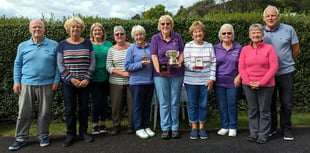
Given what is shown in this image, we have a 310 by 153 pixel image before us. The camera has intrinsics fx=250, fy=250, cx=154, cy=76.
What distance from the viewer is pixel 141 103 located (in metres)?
4.23

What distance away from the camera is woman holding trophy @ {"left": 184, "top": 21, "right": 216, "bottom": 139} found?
13.3 feet

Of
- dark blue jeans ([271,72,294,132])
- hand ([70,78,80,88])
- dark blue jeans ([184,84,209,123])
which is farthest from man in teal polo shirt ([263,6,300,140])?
hand ([70,78,80,88])

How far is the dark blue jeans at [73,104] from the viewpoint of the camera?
3.91 m

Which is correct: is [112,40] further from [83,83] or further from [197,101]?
[197,101]

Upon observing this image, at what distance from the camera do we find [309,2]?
3547 cm

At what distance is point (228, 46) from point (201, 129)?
1.47 meters

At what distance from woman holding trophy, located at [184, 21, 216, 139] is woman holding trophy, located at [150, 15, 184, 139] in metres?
0.13

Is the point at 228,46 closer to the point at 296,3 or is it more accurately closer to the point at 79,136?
Result: the point at 79,136

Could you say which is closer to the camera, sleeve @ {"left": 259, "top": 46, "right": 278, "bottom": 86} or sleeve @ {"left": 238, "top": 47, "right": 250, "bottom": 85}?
sleeve @ {"left": 259, "top": 46, "right": 278, "bottom": 86}

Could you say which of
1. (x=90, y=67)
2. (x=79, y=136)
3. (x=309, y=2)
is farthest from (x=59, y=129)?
(x=309, y=2)

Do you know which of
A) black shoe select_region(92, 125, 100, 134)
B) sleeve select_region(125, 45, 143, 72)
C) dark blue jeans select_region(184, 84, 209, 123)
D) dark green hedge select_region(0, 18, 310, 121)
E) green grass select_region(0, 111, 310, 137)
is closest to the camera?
sleeve select_region(125, 45, 143, 72)

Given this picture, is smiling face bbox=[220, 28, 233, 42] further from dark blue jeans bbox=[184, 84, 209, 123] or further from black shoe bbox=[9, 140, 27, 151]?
black shoe bbox=[9, 140, 27, 151]

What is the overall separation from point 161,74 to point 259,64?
151 centimetres

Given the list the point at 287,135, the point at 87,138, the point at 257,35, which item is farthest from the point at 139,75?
the point at 287,135
